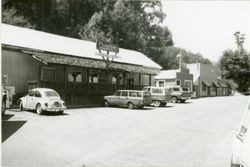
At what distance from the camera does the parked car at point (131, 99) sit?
79.9 feet

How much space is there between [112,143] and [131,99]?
1424cm

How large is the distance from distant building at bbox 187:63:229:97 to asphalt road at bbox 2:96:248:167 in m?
38.0

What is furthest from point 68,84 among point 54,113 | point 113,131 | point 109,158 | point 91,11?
point 91,11

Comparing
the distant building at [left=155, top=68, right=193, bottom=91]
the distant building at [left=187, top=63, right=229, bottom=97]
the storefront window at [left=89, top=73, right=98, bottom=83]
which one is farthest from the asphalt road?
the distant building at [left=187, top=63, right=229, bottom=97]

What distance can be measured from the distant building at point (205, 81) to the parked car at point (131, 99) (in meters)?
27.4

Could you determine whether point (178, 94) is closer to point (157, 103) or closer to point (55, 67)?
point (157, 103)

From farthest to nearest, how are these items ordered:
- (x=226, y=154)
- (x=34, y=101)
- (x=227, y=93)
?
(x=227, y=93) < (x=34, y=101) < (x=226, y=154)

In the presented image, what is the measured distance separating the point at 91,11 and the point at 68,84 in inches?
1060

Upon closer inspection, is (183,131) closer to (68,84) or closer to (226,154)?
(226,154)

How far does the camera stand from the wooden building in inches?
881

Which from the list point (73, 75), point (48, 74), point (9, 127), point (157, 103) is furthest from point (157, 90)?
point (9, 127)

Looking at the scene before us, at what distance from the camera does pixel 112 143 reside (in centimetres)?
1044

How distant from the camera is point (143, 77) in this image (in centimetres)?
3881

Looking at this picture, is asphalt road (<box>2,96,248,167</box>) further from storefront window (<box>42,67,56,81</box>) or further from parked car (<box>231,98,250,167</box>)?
storefront window (<box>42,67,56,81</box>)
